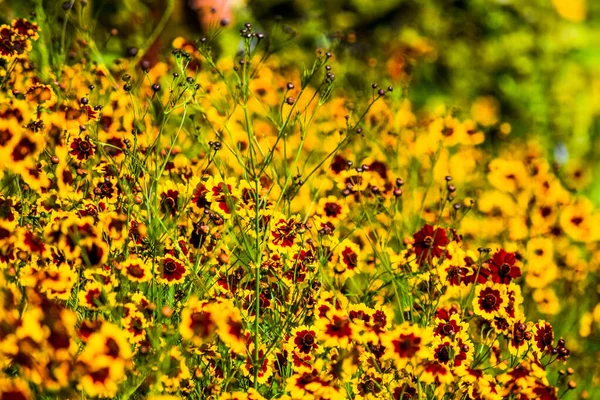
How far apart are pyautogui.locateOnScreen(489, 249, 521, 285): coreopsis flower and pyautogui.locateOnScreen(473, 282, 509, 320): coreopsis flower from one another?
0.04 meters

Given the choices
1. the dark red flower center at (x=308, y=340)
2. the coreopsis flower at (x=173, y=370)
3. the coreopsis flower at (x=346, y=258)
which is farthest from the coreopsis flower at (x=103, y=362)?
the coreopsis flower at (x=346, y=258)

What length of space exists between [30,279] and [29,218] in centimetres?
54

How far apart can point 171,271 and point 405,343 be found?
0.54 m

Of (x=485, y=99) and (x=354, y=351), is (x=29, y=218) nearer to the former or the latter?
(x=354, y=351)

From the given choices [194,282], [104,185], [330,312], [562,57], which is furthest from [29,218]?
[562,57]

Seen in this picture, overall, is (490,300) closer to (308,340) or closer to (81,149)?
(308,340)

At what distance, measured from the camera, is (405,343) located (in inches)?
54.1

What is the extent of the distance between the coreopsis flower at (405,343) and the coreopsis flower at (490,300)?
0.96 feet

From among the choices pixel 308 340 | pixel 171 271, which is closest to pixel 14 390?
pixel 171 271

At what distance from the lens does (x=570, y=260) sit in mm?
2730

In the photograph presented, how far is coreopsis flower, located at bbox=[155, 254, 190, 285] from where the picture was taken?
1609mm

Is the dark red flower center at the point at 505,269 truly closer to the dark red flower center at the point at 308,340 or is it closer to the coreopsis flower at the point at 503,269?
the coreopsis flower at the point at 503,269

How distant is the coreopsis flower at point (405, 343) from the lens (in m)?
1.37

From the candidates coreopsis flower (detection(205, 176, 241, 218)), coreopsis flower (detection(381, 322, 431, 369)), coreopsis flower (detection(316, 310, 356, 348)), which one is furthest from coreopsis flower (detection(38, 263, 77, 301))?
coreopsis flower (detection(381, 322, 431, 369))
